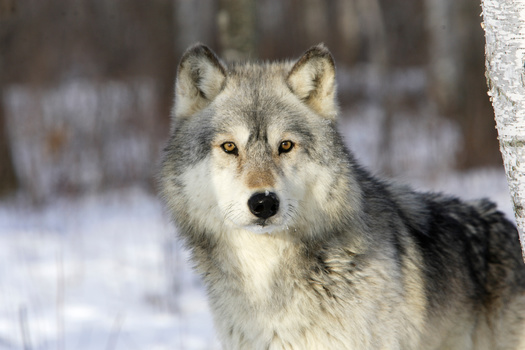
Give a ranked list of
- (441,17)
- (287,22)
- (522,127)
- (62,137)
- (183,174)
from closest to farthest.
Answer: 1. (522,127)
2. (183,174)
3. (62,137)
4. (441,17)
5. (287,22)

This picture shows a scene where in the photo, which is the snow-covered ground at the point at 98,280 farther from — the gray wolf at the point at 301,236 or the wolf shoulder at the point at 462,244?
the wolf shoulder at the point at 462,244

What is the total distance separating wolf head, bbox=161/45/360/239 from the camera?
290 cm

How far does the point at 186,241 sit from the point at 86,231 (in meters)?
4.57

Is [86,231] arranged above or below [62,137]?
below

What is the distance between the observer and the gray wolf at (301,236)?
297 cm

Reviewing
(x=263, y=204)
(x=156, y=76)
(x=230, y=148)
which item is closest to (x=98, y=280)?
(x=230, y=148)

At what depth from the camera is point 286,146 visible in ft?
10.1

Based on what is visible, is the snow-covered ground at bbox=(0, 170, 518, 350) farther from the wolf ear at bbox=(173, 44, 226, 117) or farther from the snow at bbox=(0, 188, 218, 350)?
the wolf ear at bbox=(173, 44, 226, 117)

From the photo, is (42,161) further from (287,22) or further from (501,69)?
(287,22)

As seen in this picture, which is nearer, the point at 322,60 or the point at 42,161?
the point at 322,60

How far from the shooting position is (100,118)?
33.9 ft

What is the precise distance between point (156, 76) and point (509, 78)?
38.3ft

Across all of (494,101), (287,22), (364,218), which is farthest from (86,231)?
(287,22)

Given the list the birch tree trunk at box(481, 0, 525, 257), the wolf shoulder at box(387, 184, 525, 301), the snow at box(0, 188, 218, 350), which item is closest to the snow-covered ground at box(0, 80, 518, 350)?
the snow at box(0, 188, 218, 350)
